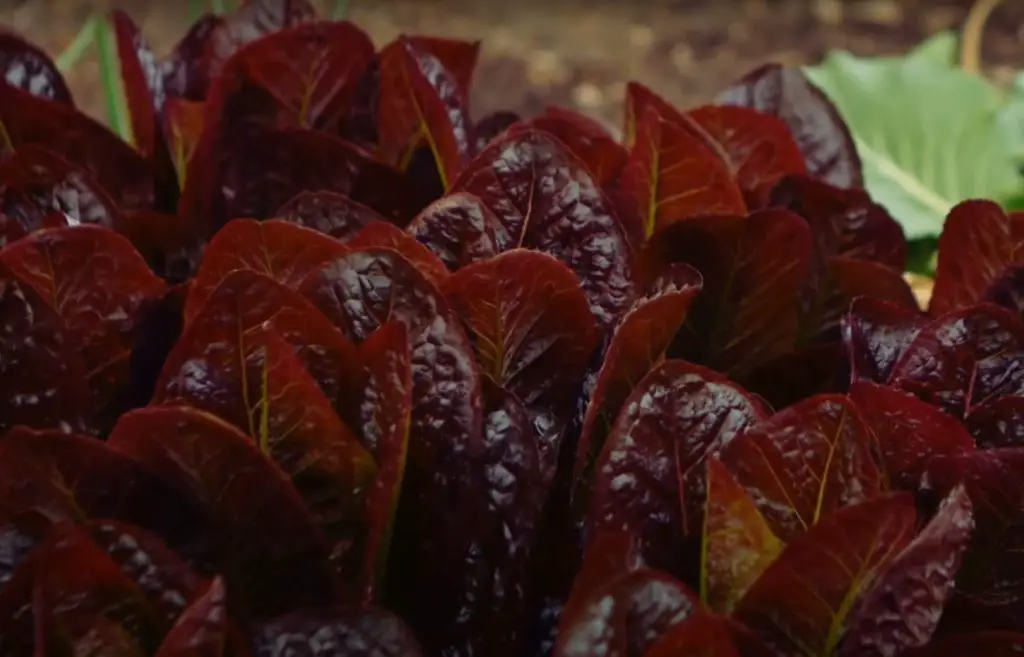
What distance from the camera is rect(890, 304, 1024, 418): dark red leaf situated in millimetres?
378

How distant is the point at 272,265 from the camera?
39 cm

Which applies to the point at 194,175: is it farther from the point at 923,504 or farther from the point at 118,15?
the point at 923,504

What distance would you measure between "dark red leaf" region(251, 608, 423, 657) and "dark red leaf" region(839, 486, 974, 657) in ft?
0.37

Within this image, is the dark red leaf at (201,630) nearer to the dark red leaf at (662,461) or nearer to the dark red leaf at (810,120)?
the dark red leaf at (662,461)

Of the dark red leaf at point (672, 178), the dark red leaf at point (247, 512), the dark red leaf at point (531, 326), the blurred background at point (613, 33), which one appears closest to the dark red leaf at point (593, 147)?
the dark red leaf at point (672, 178)

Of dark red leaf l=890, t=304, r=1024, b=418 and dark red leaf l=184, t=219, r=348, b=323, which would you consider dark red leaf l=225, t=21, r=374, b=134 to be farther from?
dark red leaf l=890, t=304, r=1024, b=418

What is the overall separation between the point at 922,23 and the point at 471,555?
183 cm

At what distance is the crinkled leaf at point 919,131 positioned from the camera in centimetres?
89

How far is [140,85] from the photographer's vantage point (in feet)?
1.82

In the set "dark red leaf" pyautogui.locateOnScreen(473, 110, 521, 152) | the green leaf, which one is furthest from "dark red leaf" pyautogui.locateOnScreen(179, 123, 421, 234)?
the green leaf

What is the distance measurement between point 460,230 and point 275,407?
0.34ft

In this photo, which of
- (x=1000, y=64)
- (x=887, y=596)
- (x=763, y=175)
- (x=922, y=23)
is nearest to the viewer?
(x=887, y=596)

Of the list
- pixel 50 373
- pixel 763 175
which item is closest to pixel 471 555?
pixel 50 373

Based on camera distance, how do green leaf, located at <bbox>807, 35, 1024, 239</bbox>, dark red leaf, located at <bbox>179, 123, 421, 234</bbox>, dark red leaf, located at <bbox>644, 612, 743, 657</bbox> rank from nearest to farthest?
dark red leaf, located at <bbox>644, 612, 743, 657</bbox>
dark red leaf, located at <bbox>179, 123, 421, 234</bbox>
green leaf, located at <bbox>807, 35, 1024, 239</bbox>
